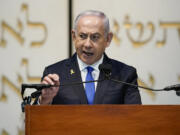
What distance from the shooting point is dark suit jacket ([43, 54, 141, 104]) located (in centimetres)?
176

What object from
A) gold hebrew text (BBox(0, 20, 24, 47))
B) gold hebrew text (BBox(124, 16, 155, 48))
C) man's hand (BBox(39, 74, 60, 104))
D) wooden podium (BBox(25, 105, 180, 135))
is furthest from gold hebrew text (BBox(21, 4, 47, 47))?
wooden podium (BBox(25, 105, 180, 135))

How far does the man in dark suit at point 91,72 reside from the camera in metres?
1.77

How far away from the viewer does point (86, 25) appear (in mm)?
1864

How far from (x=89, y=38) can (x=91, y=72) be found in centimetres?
18

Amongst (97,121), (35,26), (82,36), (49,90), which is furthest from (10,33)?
(97,121)

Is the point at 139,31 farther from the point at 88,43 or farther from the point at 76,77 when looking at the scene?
the point at 76,77

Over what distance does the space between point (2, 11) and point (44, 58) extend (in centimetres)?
44

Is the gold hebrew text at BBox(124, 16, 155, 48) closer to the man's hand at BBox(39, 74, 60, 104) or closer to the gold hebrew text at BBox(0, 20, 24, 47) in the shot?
the gold hebrew text at BBox(0, 20, 24, 47)

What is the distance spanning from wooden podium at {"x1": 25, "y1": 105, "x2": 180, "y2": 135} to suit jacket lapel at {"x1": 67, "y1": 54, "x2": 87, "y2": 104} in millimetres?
504

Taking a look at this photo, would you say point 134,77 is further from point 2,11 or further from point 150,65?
point 2,11

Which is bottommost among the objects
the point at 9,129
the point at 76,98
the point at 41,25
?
the point at 9,129

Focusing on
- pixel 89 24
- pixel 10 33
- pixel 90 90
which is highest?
pixel 89 24

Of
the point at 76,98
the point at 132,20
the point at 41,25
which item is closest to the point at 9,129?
the point at 41,25

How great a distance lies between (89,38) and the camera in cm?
188
